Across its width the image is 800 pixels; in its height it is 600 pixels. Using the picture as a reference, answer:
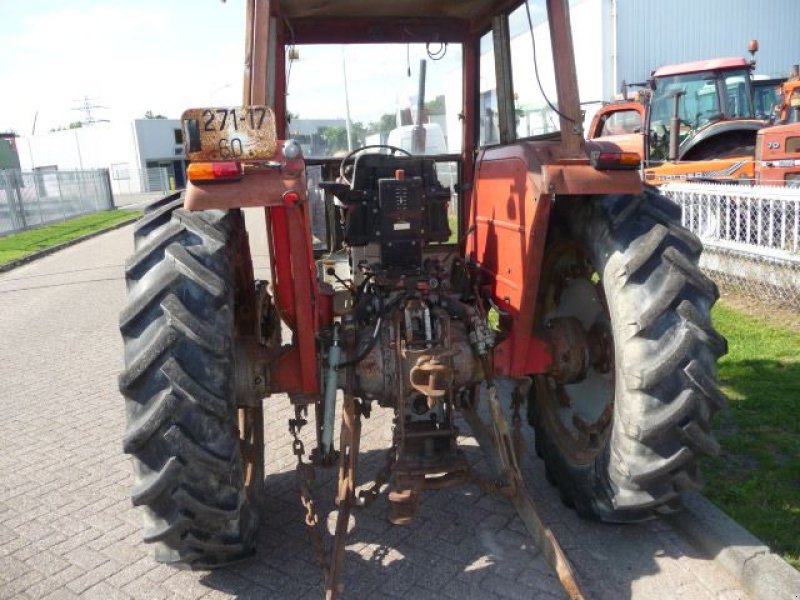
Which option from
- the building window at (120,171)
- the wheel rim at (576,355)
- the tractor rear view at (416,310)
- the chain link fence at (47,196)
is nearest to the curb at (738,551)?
the tractor rear view at (416,310)

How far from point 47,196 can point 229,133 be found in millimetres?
23342

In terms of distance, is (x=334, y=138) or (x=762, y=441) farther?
(x=334, y=138)

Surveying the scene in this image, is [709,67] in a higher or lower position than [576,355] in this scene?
higher

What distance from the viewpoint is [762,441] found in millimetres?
4133

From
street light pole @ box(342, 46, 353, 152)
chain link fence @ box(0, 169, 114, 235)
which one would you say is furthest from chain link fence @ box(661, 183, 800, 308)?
chain link fence @ box(0, 169, 114, 235)

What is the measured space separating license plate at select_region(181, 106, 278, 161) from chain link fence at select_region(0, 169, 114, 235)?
745 inches

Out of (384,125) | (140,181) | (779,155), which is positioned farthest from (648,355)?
(140,181)

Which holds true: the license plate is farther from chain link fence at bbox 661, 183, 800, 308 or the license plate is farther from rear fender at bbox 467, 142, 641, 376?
chain link fence at bbox 661, 183, 800, 308

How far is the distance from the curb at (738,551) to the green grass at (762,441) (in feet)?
0.48

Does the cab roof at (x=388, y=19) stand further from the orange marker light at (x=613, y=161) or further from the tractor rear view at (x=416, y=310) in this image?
the orange marker light at (x=613, y=161)

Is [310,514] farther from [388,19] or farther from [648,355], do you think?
[388,19]

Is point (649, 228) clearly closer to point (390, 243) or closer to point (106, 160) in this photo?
point (390, 243)

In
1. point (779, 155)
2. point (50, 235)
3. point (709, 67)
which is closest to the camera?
point (779, 155)

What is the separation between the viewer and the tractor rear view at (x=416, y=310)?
2.69 m
